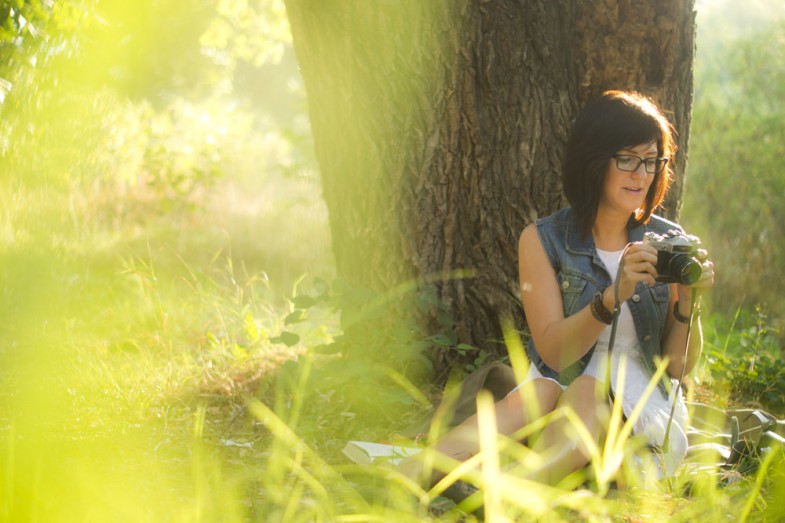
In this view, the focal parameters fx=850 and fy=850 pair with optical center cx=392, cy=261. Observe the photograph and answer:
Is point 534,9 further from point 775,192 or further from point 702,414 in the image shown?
point 775,192

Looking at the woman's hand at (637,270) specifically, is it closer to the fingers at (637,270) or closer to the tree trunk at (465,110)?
the fingers at (637,270)

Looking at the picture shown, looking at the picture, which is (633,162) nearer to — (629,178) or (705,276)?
(629,178)

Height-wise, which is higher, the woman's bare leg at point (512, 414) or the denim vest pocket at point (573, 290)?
the denim vest pocket at point (573, 290)

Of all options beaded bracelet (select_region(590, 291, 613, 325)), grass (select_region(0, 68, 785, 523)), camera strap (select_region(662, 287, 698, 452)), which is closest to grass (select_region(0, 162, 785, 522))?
grass (select_region(0, 68, 785, 523))

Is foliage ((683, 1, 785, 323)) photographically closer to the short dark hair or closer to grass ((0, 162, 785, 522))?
grass ((0, 162, 785, 522))

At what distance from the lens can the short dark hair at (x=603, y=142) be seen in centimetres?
315

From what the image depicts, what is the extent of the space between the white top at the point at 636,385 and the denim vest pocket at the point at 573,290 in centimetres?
12

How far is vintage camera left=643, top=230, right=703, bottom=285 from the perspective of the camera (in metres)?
2.90

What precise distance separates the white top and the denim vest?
3cm

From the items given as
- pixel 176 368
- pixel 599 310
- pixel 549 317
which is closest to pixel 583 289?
pixel 549 317

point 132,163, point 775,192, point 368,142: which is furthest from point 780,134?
point 132,163

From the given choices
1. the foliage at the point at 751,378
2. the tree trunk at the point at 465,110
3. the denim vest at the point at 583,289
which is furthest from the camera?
the foliage at the point at 751,378

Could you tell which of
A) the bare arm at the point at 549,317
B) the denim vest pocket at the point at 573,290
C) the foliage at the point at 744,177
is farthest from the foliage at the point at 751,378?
the foliage at the point at 744,177

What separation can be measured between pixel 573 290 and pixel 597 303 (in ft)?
1.17
